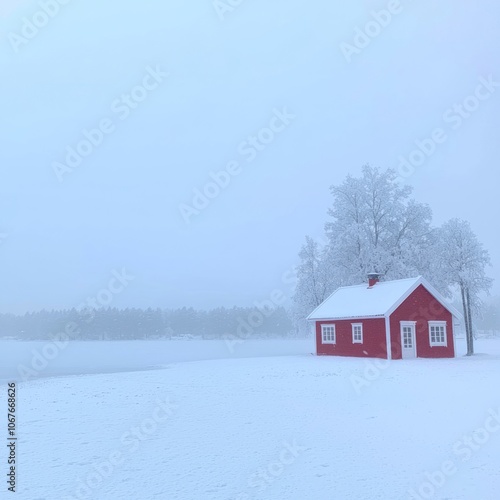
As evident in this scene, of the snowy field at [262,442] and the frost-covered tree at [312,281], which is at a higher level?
the frost-covered tree at [312,281]

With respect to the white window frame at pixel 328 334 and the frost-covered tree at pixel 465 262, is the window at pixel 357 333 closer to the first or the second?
the white window frame at pixel 328 334

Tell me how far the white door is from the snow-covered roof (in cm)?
180

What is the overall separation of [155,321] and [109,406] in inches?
6042

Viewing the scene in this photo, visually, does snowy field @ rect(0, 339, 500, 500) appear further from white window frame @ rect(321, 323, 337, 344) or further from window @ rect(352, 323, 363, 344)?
white window frame @ rect(321, 323, 337, 344)

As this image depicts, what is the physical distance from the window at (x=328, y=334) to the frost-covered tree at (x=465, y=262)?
38.5 feet

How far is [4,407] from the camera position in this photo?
16.3 meters

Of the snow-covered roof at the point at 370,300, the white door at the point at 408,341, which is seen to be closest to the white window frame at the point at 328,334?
the snow-covered roof at the point at 370,300

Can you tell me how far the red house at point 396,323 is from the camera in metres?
33.7

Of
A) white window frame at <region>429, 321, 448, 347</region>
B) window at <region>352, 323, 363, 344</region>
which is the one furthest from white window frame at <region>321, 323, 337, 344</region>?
white window frame at <region>429, 321, 448, 347</region>

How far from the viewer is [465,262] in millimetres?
43469

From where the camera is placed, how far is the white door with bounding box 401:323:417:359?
3384cm

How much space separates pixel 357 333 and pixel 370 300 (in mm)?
2480

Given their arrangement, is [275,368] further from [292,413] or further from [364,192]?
[364,192]

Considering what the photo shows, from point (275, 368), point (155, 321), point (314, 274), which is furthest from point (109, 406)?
point (155, 321)
